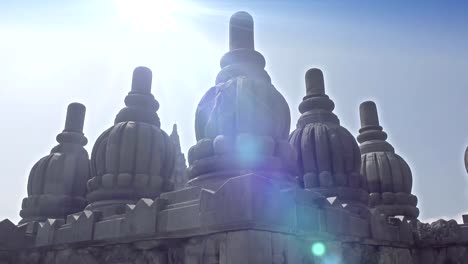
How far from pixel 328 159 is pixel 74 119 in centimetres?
874

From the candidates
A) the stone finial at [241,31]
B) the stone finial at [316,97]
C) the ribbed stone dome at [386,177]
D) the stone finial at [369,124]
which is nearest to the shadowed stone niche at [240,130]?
the stone finial at [241,31]

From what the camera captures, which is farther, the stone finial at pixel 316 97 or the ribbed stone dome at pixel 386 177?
the ribbed stone dome at pixel 386 177

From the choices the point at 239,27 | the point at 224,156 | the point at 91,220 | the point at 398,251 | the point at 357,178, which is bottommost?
the point at 398,251

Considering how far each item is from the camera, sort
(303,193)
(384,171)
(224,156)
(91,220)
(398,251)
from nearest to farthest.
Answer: (303,193) → (224,156) → (91,220) → (398,251) → (384,171)

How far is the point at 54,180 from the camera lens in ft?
40.2

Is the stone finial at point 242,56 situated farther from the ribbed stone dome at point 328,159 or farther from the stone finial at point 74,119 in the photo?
the stone finial at point 74,119

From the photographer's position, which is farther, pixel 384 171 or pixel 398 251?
pixel 384 171

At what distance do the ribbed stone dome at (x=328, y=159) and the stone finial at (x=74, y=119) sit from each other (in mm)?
7384

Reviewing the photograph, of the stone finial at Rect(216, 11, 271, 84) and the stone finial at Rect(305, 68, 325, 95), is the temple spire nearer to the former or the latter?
the stone finial at Rect(305, 68, 325, 95)

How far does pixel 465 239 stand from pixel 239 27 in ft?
25.1

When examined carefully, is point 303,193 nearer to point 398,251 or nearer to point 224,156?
point 224,156

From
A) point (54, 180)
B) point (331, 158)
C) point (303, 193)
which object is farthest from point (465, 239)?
point (54, 180)

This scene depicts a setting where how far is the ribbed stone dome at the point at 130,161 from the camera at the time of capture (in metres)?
10.1

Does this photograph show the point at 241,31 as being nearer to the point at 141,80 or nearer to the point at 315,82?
the point at 141,80
